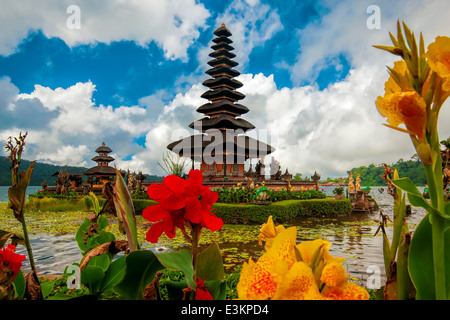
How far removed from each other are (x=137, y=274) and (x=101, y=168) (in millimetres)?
30811

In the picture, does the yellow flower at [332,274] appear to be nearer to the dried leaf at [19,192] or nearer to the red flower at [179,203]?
the red flower at [179,203]

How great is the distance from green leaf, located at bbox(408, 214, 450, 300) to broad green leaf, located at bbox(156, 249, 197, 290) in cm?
47

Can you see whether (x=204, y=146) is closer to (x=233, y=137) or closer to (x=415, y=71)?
(x=233, y=137)

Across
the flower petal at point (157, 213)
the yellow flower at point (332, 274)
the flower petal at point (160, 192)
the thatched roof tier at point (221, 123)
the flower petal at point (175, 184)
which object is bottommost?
the yellow flower at point (332, 274)

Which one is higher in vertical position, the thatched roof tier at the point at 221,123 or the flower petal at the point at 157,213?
the thatched roof tier at the point at 221,123

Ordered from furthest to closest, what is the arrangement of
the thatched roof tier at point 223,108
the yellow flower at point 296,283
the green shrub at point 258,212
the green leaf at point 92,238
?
1. the thatched roof tier at point 223,108
2. the green shrub at point 258,212
3. the green leaf at point 92,238
4. the yellow flower at point 296,283

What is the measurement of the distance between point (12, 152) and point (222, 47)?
27.6m

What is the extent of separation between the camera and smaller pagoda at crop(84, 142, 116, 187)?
28.0 metres

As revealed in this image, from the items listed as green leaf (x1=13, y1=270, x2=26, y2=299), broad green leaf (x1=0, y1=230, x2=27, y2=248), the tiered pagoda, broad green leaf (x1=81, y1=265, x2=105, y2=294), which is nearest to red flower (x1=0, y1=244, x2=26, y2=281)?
broad green leaf (x1=0, y1=230, x2=27, y2=248)

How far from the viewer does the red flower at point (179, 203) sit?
0.69 m

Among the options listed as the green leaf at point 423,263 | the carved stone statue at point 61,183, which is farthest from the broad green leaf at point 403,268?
the carved stone statue at point 61,183

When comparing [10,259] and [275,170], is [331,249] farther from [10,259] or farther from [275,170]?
[275,170]

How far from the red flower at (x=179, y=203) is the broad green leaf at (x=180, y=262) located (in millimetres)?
102
